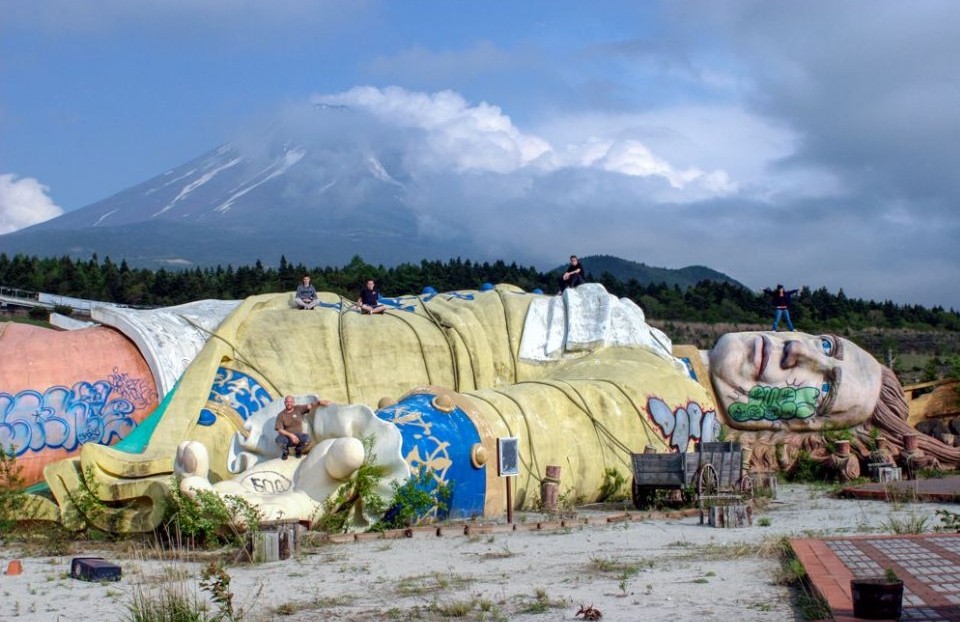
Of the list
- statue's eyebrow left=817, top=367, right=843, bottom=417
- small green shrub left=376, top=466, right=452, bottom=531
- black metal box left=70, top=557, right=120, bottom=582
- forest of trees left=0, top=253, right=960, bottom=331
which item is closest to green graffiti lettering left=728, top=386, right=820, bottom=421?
statue's eyebrow left=817, top=367, right=843, bottom=417

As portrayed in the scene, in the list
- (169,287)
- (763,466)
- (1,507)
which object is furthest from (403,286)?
(1,507)

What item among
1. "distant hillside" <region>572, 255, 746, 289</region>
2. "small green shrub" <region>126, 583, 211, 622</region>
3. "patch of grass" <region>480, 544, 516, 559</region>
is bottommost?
"patch of grass" <region>480, 544, 516, 559</region>

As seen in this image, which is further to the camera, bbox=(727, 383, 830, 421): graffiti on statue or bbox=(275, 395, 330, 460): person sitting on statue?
bbox=(727, 383, 830, 421): graffiti on statue

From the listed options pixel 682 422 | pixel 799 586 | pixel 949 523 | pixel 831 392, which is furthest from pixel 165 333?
pixel 831 392

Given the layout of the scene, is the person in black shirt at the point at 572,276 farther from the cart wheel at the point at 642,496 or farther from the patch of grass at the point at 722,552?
the patch of grass at the point at 722,552

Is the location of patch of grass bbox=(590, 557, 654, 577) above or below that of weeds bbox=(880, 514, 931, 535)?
below

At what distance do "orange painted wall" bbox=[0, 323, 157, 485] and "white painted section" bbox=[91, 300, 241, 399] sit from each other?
0.14m

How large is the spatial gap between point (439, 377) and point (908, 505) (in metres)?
5.93

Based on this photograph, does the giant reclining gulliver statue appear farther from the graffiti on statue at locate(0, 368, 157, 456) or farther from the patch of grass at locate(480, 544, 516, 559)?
the patch of grass at locate(480, 544, 516, 559)

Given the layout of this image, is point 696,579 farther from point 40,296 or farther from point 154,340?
point 40,296

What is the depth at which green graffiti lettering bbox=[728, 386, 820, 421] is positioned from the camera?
16.3m

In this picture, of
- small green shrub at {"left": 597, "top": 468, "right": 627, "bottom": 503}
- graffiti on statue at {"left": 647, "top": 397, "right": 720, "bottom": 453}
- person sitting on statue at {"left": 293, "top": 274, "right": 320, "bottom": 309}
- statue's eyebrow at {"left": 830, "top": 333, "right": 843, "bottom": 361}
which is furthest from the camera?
statue's eyebrow at {"left": 830, "top": 333, "right": 843, "bottom": 361}

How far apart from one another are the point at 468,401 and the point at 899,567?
19.4 feet

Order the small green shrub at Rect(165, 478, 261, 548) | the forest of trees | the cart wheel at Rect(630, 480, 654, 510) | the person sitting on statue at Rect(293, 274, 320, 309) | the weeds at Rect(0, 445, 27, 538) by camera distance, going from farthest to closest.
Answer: the forest of trees → the person sitting on statue at Rect(293, 274, 320, 309) → the cart wheel at Rect(630, 480, 654, 510) → the weeds at Rect(0, 445, 27, 538) → the small green shrub at Rect(165, 478, 261, 548)
